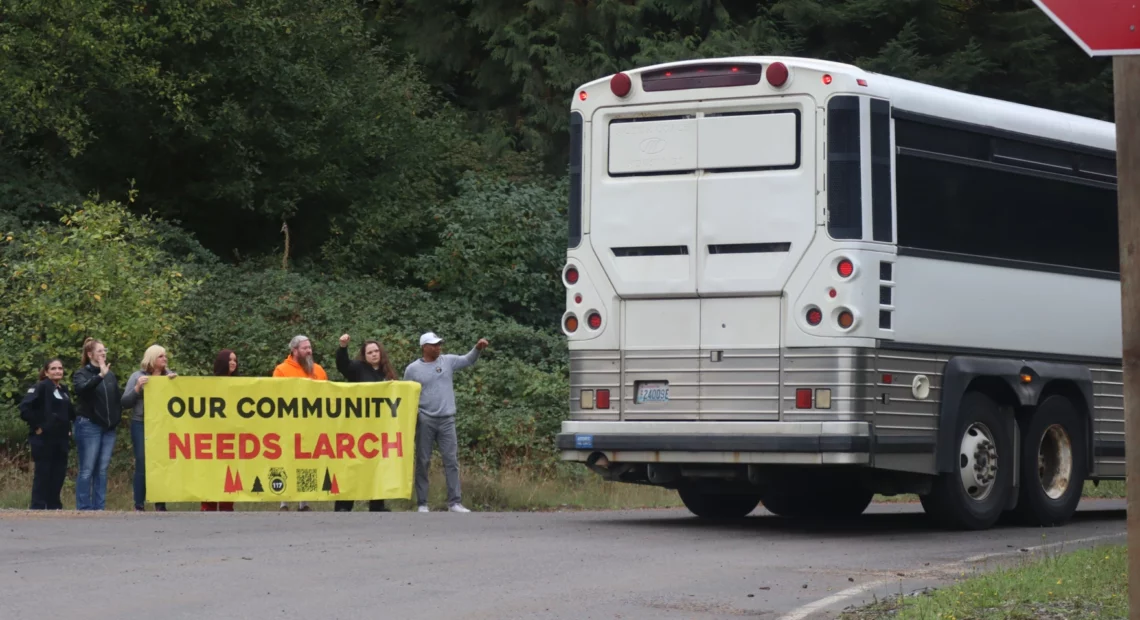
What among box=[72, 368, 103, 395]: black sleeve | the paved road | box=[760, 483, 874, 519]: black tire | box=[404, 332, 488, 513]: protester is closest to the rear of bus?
the paved road

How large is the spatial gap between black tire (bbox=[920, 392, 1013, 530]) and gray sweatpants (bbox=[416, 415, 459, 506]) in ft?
15.1

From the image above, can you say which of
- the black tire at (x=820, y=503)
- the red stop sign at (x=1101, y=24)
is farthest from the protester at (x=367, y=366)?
the red stop sign at (x=1101, y=24)

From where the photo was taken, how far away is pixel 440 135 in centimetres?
3328

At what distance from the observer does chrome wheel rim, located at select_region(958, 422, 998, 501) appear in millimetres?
14438

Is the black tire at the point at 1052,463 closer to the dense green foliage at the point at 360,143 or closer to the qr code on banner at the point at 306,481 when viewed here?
the qr code on banner at the point at 306,481

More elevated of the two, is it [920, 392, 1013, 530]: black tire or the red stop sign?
Answer: the red stop sign

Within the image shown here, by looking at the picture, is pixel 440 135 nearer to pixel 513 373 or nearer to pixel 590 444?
pixel 513 373

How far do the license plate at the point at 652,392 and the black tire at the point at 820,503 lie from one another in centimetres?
281

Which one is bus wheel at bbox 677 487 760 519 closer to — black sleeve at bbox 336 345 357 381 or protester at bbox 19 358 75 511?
black sleeve at bbox 336 345 357 381

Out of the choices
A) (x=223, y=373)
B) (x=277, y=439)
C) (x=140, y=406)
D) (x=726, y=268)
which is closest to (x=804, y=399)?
(x=726, y=268)

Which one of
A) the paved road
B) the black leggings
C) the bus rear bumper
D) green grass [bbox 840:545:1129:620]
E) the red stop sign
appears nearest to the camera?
the red stop sign

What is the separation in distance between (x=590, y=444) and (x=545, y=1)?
71.2ft

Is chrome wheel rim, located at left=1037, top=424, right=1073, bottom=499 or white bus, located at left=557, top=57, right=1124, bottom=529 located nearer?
white bus, located at left=557, top=57, right=1124, bottom=529

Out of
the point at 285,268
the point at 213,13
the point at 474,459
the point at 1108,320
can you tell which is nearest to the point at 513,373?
the point at 474,459
